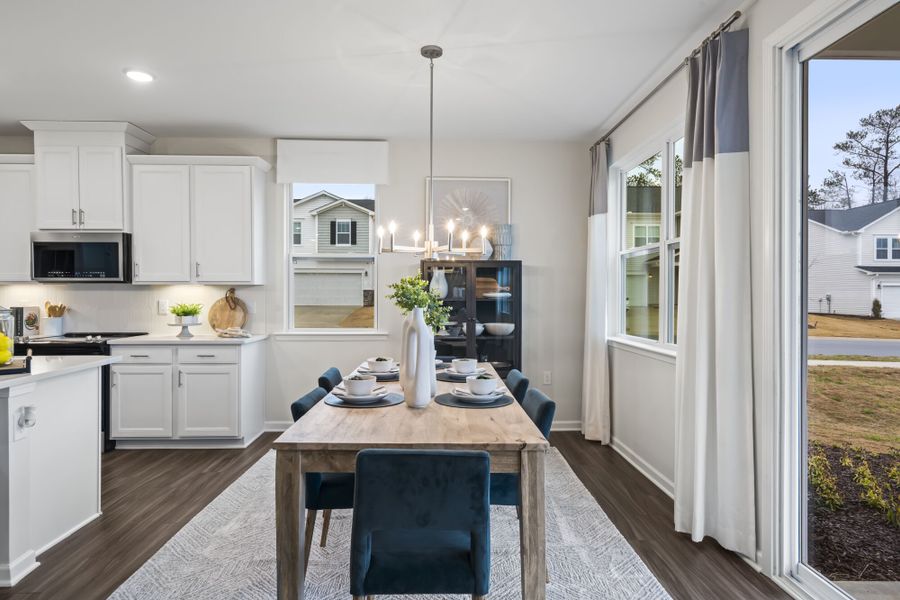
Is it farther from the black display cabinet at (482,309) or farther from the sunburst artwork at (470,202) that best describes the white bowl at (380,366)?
the sunburst artwork at (470,202)

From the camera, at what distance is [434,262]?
4500 mm

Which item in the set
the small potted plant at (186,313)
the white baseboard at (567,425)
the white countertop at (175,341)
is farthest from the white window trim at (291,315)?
the white baseboard at (567,425)

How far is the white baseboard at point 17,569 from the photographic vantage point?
2260mm

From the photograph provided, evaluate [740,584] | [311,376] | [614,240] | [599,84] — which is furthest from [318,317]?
[740,584]

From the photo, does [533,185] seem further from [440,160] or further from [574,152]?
[440,160]

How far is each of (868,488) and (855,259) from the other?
0.85 meters

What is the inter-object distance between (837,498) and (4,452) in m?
3.46

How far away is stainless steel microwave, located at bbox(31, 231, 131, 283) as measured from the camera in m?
4.31

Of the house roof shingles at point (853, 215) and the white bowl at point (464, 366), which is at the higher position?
the house roof shingles at point (853, 215)

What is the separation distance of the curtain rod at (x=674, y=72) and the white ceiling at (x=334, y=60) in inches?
3.5

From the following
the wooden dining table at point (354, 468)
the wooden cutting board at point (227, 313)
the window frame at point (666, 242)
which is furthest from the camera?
the wooden cutting board at point (227, 313)

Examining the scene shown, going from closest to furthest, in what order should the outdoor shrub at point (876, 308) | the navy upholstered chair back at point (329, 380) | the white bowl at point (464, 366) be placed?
the outdoor shrub at point (876, 308) → the navy upholstered chair back at point (329, 380) → the white bowl at point (464, 366)

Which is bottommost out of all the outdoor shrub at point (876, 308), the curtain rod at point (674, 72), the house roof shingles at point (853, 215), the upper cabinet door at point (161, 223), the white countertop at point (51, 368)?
the white countertop at point (51, 368)

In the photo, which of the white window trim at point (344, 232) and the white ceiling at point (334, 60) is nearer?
the white ceiling at point (334, 60)
